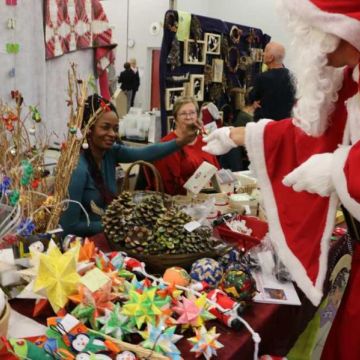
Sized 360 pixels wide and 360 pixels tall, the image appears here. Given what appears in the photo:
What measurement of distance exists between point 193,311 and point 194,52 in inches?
118

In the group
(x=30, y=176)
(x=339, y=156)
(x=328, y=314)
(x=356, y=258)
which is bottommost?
(x=328, y=314)

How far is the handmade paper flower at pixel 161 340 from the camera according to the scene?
0.90 metres

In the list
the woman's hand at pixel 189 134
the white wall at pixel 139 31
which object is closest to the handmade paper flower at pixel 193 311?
the woman's hand at pixel 189 134

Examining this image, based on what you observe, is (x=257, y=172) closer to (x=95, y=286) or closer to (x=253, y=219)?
(x=253, y=219)

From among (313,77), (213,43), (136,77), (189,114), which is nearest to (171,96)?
(213,43)

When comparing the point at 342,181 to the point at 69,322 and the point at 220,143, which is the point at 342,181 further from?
the point at 69,322

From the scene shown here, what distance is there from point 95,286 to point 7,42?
82.7 inches

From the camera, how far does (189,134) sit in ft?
7.13

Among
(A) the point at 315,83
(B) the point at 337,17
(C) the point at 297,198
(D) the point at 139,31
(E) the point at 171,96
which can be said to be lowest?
(C) the point at 297,198

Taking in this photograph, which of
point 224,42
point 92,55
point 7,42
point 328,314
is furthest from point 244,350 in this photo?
point 224,42

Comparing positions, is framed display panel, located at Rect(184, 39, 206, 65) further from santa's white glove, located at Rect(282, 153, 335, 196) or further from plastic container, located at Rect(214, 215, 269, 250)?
santa's white glove, located at Rect(282, 153, 335, 196)

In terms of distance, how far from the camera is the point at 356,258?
1258 mm

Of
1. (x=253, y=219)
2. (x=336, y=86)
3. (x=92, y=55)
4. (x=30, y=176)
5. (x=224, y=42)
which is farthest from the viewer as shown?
(x=224, y=42)

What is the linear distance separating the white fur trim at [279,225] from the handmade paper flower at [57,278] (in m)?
0.53
